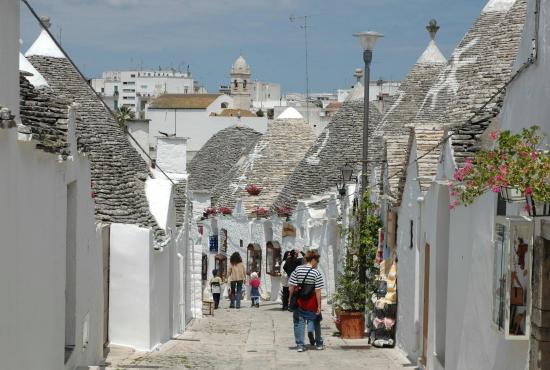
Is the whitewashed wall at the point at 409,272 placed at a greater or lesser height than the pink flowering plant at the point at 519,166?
lesser

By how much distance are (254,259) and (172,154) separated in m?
11.2

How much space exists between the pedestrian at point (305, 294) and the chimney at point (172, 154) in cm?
1342

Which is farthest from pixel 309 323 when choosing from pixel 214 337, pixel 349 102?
pixel 349 102

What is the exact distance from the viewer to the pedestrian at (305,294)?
1510cm

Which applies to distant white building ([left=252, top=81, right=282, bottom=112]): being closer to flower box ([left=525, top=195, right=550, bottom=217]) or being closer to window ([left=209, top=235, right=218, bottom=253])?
window ([left=209, top=235, right=218, bottom=253])

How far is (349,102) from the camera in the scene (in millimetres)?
36594

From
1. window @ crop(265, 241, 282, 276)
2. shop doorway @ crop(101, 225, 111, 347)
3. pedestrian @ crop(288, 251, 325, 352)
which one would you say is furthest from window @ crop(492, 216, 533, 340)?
window @ crop(265, 241, 282, 276)

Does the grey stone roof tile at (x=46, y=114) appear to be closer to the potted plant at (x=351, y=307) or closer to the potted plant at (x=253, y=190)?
the potted plant at (x=351, y=307)

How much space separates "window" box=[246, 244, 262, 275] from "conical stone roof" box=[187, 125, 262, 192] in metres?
10.1

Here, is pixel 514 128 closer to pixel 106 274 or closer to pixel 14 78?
pixel 14 78

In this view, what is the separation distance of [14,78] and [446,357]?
19.8 feet

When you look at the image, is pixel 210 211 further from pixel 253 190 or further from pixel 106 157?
pixel 106 157

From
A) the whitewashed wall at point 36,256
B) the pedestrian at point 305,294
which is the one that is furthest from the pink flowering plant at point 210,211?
the whitewashed wall at point 36,256

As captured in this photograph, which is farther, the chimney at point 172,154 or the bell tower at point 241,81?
the bell tower at point 241,81
